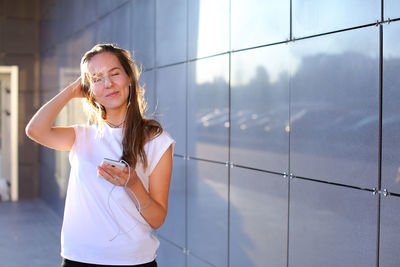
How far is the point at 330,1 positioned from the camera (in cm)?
223

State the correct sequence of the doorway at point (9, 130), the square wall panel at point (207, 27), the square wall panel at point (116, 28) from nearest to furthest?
the square wall panel at point (207, 27) < the square wall panel at point (116, 28) < the doorway at point (9, 130)

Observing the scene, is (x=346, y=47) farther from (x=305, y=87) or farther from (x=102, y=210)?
(x=102, y=210)

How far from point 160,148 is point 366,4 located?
1061 millimetres

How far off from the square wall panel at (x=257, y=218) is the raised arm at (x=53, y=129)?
4.10 feet

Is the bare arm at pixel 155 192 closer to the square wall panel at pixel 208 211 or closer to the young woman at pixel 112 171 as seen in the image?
the young woman at pixel 112 171

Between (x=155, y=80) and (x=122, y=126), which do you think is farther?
(x=155, y=80)

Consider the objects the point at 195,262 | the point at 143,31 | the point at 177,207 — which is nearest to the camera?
the point at 195,262

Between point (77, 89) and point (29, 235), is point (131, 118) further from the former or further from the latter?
point (29, 235)

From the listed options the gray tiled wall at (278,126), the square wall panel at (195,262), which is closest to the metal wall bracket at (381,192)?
the gray tiled wall at (278,126)

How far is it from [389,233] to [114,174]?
1.13m

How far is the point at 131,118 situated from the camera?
1701 millimetres

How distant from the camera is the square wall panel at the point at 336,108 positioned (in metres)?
2.04

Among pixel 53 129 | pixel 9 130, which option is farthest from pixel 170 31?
pixel 9 130

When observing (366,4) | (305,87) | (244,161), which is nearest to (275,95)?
(305,87)
